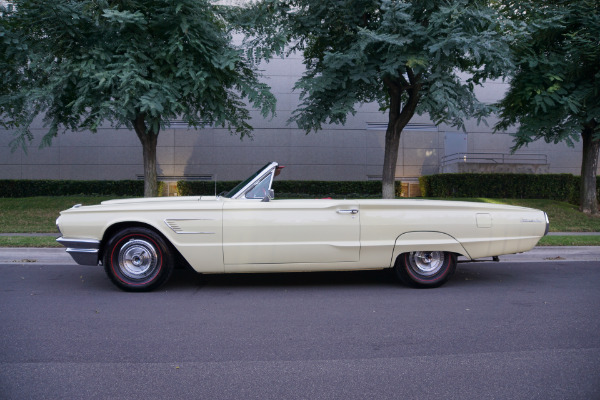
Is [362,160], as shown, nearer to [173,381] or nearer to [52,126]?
[52,126]

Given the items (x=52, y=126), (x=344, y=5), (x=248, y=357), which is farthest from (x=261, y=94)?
(x=248, y=357)

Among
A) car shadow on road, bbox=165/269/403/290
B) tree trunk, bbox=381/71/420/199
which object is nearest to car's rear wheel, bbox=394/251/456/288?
car shadow on road, bbox=165/269/403/290

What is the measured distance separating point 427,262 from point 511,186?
14.6m

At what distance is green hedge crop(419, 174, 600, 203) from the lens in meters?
18.6

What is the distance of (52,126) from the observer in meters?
12.0

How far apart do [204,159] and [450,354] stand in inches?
722

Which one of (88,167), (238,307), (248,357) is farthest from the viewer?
(88,167)

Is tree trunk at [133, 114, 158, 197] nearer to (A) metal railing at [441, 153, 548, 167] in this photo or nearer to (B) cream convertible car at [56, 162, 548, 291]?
(B) cream convertible car at [56, 162, 548, 291]

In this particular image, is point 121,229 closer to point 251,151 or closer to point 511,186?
point 251,151

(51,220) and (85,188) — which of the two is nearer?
(51,220)

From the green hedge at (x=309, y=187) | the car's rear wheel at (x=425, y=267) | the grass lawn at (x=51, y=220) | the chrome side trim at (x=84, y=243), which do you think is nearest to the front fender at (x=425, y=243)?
the car's rear wheel at (x=425, y=267)

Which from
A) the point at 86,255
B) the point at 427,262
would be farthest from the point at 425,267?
the point at 86,255

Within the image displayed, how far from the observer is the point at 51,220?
1363cm

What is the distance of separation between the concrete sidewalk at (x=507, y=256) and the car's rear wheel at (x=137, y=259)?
9.26 feet
